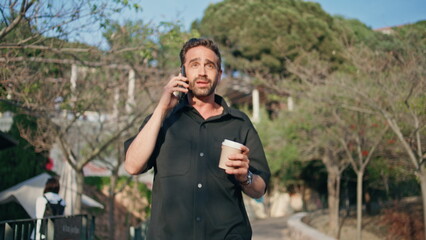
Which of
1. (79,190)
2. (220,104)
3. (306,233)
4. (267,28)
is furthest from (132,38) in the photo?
(267,28)

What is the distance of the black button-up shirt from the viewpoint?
221cm

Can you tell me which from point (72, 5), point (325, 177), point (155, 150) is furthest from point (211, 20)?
point (155, 150)

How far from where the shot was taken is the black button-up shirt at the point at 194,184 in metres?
2.21

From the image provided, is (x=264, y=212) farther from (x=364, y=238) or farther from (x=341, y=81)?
(x=341, y=81)

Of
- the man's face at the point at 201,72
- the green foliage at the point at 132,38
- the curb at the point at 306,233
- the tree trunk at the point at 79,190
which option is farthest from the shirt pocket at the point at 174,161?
the tree trunk at the point at 79,190

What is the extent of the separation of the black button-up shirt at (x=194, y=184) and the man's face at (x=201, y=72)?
4.7 inches

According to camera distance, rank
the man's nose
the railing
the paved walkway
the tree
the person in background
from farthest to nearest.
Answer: the paved walkway < the tree < the person in background < the railing < the man's nose

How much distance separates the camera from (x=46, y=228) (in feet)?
18.0

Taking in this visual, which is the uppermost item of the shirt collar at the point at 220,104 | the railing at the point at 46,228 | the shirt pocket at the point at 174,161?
the shirt collar at the point at 220,104

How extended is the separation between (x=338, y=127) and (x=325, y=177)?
51.6ft

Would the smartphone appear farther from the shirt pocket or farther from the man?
the shirt pocket

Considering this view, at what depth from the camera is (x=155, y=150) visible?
7.71 feet

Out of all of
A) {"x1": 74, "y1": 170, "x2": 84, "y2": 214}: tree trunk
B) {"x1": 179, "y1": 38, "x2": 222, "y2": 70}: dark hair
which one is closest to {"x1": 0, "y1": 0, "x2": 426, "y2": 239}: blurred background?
{"x1": 74, "y1": 170, "x2": 84, "y2": 214}: tree trunk

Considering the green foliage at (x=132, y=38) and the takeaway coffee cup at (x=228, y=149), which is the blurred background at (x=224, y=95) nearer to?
the green foliage at (x=132, y=38)
